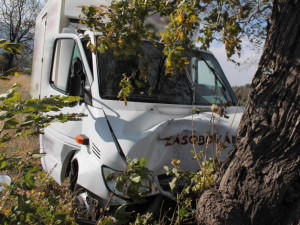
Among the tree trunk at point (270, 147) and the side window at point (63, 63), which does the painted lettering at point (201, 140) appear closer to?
the tree trunk at point (270, 147)

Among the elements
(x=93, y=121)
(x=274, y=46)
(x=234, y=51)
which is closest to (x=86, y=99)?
(x=93, y=121)

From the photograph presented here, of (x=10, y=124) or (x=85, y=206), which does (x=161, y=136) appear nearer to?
(x=85, y=206)

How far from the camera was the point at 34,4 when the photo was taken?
37.2 meters

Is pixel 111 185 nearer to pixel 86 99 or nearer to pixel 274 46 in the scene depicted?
pixel 86 99

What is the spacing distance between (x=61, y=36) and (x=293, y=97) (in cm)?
361

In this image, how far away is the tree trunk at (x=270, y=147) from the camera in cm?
232

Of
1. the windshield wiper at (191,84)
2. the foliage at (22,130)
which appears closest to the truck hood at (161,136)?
the windshield wiper at (191,84)

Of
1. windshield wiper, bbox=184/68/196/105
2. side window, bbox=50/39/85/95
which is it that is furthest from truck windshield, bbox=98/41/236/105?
side window, bbox=50/39/85/95

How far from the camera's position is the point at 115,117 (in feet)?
11.8

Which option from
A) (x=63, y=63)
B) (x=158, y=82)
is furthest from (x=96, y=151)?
(x=63, y=63)

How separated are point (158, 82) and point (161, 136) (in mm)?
987

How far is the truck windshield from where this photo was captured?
13.0 ft

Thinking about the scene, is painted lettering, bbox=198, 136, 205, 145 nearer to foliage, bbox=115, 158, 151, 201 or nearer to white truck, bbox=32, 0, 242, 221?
white truck, bbox=32, 0, 242, 221

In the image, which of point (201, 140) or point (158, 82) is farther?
point (158, 82)
